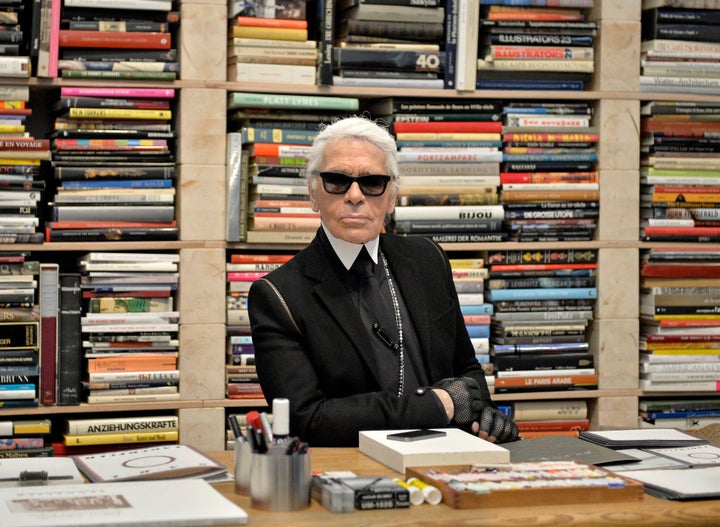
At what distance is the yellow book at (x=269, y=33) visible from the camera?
154 inches

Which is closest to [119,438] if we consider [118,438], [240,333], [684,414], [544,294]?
[118,438]

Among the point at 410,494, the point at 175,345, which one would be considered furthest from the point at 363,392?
the point at 175,345

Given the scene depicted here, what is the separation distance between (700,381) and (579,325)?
0.50 m

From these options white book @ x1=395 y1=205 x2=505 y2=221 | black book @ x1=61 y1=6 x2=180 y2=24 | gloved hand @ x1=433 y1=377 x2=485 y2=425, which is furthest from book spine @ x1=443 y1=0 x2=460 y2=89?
gloved hand @ x1=433 y1=377 x2=485 y2=425

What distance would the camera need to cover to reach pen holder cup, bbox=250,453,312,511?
1.83m

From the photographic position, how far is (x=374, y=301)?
2842 millimetres

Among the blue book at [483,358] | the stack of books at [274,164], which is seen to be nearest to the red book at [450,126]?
the stack of books at [274,164]

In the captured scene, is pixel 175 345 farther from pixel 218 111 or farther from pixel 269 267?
pixel 218 111

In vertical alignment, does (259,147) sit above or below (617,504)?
above

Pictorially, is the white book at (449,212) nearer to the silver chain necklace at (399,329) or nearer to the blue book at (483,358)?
the blue book at (483,358)

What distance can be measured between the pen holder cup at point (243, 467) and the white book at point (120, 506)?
0.05 m

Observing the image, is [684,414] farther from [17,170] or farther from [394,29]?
[17,170]

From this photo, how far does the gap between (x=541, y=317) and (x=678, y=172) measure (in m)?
0.75

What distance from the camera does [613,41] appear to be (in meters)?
4.20
